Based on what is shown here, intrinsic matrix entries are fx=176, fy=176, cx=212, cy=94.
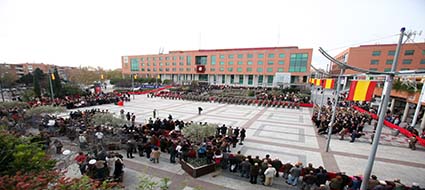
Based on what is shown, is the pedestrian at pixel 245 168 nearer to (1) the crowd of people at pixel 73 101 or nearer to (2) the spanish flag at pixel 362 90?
(2) the spanish flag at pixel 362 90

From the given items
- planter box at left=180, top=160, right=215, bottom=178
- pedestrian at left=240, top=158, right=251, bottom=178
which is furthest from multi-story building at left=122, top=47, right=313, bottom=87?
planter box at left=180, top=160, right=215, bottom=178

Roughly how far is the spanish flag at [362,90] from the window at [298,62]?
147 ft

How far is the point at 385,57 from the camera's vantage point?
44.2 meters

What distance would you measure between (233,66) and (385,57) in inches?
1549

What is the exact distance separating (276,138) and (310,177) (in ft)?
21.9

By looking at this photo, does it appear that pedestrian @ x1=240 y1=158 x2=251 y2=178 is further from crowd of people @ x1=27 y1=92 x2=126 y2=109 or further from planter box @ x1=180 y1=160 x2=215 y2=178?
crowd of people @ x1=27 y1=92 x2=126 y2=109

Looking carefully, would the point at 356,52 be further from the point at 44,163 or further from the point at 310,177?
the point at 44,163

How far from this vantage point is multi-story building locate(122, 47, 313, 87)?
166 ft

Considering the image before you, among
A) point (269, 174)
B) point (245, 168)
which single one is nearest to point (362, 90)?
point (269, 174)

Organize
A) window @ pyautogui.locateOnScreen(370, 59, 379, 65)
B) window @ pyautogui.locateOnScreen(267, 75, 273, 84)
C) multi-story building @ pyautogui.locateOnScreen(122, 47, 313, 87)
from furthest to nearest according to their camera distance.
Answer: window @ pyautogui.locateOnScreen(267, 75, 273, 84)
multi-story building @ pyautogui.locateOnScreen(122, 47, 313, 87)
window @ pyautogui.locateOnScreen(370, 59, 379, 65)

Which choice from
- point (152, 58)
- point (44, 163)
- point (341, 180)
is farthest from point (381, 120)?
point (152, 58)

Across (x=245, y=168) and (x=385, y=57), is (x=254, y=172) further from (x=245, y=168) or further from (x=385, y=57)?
(x=385, y=57)

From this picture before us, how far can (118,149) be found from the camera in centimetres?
1074

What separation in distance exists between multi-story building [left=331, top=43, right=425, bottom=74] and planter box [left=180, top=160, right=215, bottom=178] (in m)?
42.8
